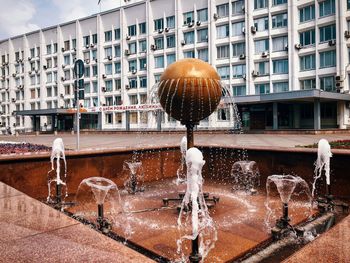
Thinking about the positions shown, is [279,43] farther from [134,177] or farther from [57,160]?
[57,160]

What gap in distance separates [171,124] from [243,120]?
33.8ft

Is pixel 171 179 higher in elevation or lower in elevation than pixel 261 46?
lower

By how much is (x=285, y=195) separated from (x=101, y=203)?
2.92 metres

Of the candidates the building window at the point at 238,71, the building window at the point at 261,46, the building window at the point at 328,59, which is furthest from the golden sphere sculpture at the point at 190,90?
the building window at the point at 238,71

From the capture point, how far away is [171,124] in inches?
1666

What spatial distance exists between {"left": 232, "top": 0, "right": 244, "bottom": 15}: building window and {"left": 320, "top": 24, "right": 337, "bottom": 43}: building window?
1027cm

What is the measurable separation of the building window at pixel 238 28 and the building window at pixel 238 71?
13.9 feet

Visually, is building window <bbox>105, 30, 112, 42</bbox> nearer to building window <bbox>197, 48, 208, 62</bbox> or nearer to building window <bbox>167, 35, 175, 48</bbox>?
building window <bbox>167, 35, 175, 48</bbox>

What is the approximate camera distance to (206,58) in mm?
41156

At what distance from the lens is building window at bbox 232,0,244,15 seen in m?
37.8

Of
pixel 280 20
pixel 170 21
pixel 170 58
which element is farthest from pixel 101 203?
pixel 170 21

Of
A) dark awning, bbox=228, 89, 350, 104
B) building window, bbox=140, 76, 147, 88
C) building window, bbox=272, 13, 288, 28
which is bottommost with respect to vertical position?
dark awning, bbox=228, 89, 350, 104

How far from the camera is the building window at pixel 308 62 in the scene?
33.5m

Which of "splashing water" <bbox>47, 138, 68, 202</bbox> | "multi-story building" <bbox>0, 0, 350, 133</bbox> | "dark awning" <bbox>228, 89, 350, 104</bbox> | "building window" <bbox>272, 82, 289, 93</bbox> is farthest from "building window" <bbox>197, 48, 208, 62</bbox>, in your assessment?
"splashing water" <bbox>47, 138, 68, 202</bbox>
